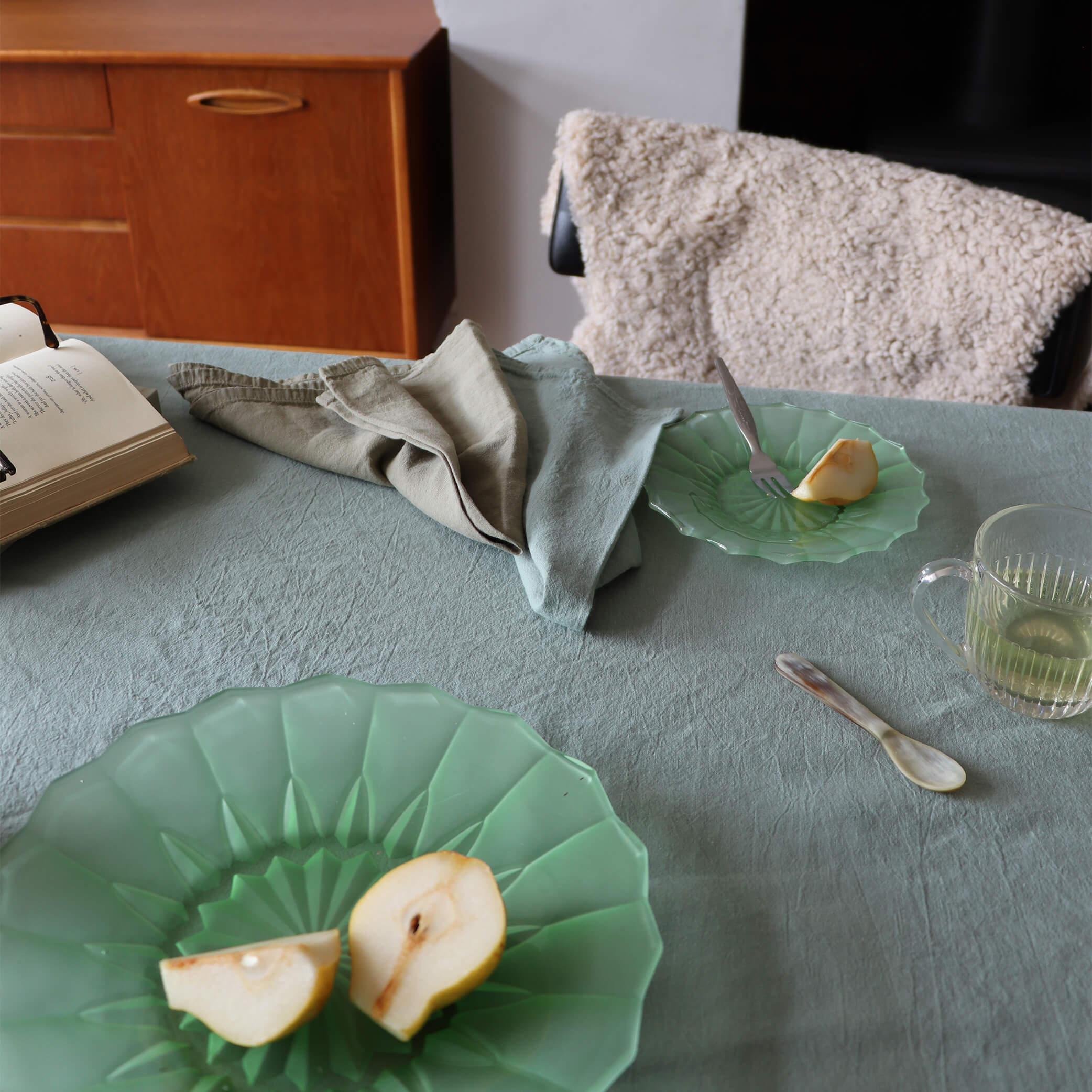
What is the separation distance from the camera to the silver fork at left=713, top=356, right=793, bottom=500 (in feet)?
2.41

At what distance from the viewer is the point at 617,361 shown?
1399 millimetres

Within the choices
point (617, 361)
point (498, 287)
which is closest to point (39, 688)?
point (617, 361)

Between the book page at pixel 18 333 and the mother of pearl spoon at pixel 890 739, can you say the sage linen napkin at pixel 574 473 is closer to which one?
the mother of pearl spoon at pixel 890 739

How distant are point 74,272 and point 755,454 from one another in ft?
6.40

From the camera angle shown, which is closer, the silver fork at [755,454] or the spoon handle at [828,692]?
the spoon handle at [828,692]

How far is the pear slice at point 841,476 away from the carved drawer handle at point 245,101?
157 centimetres

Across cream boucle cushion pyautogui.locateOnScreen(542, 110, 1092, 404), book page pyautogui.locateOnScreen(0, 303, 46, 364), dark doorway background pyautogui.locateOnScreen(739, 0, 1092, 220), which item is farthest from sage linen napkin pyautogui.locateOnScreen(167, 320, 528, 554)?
dark doorway background pyautogui.locateOnScreen(739, 0, 1092, 220)

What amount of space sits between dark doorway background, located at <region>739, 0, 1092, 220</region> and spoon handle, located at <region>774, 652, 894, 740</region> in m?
1.35

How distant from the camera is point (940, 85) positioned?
5.99 feet

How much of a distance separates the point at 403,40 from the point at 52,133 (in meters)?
0.76

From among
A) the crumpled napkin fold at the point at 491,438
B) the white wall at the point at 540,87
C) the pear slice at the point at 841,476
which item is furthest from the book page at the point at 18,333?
the white wall at the point at 540,87

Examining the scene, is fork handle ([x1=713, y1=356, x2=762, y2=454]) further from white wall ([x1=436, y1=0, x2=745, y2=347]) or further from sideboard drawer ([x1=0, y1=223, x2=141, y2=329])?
sideboard drawer ([x1=0, y1=223, x2=141, y2=329])

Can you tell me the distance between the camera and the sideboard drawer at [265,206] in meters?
1.91

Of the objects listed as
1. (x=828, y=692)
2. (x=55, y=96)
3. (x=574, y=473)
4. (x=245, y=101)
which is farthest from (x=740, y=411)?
(x=55, y=96)
